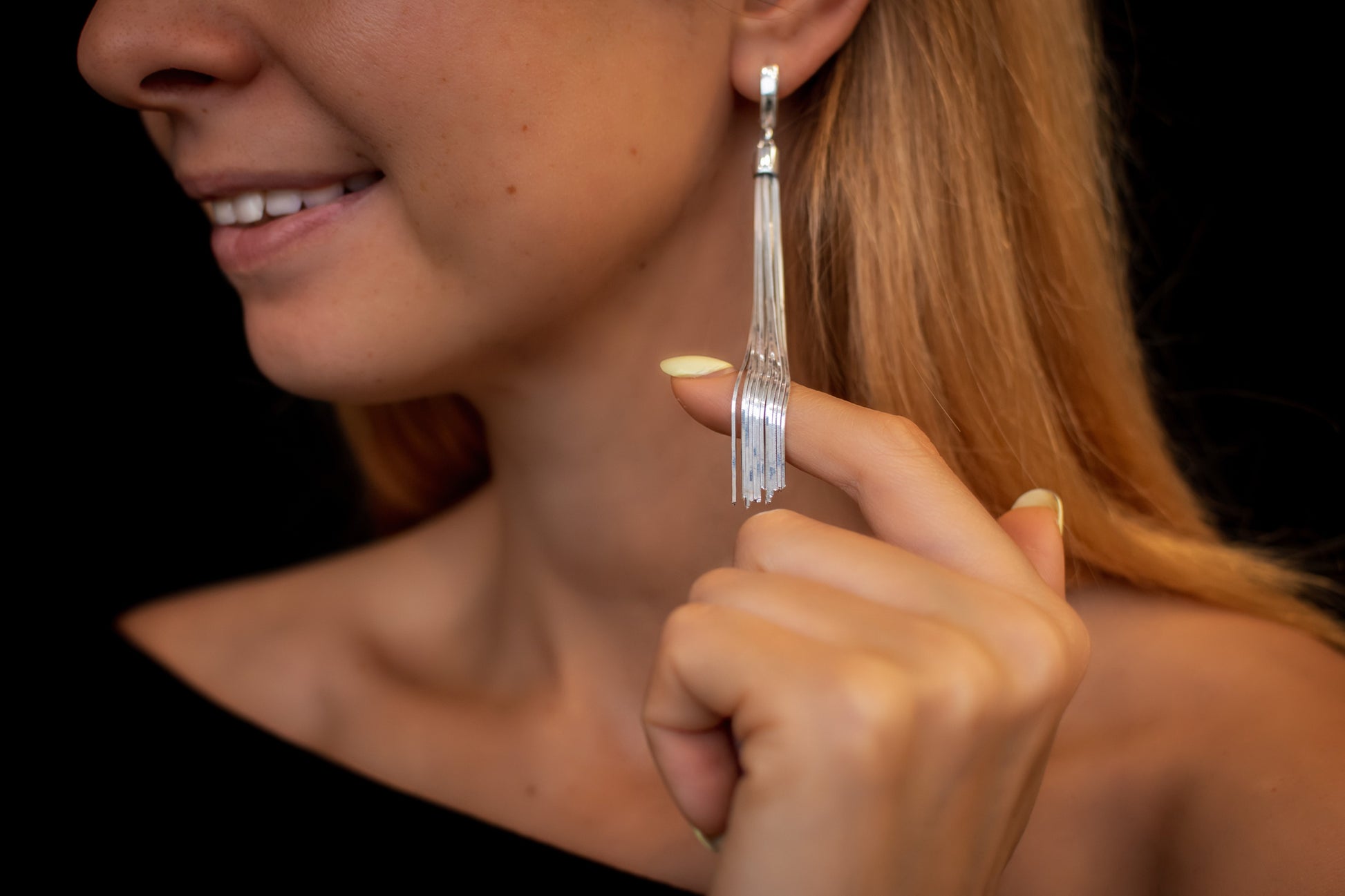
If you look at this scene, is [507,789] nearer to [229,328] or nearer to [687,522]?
[687,522]

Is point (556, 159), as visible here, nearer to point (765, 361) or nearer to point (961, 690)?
point (765, 361)

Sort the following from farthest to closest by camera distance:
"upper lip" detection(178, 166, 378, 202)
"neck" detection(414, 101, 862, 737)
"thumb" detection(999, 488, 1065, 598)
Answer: "neck" detection(414, 101, 862, 737) → "upper lip" detection(178, 166, 378, 202) → "thumb" detection(999, 488, 1065, 598)

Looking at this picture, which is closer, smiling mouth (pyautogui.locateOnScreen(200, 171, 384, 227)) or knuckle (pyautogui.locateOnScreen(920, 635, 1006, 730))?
knuckle (pyautogui.locateOnScreen(920, 635, 1006, 730))

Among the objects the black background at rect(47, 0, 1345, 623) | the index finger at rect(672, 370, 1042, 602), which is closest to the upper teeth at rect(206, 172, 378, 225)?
the index finger at rect(672, 370, 1042, 602)

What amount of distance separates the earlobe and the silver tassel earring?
2cm

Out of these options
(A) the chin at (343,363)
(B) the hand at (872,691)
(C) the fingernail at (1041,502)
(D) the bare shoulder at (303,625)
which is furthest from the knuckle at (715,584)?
(D) the bare shoulder at (303,625)

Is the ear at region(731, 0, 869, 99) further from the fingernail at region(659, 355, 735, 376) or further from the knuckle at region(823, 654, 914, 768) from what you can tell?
the knuckle at region(823, 654, 914, 768)

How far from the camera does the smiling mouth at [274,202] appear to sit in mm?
1142

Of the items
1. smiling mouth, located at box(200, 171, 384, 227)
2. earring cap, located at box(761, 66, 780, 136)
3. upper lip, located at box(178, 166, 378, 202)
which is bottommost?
smiling mouth, located at box(200, 171, 384, 227)

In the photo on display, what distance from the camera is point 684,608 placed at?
0.80m

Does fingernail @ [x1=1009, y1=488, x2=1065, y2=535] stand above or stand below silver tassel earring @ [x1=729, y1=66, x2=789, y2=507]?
below

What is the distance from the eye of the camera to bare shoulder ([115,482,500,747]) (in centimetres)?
163

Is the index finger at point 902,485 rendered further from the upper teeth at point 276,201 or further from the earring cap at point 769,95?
the upper teeth at point 276,201

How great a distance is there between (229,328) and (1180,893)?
1.99m
